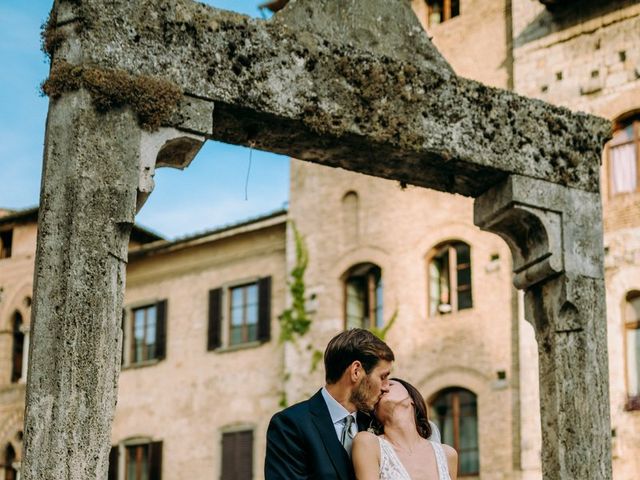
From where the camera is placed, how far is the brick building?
752 inches

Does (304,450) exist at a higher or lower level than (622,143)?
lower

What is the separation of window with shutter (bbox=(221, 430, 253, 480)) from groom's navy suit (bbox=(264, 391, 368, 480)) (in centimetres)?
1782

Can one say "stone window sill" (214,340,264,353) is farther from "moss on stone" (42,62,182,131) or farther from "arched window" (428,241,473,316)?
"moss on stone" (42,62,182,131)

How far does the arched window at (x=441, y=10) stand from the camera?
22.5m

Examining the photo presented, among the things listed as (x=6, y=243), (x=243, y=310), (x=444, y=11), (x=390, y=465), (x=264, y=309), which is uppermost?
(x=444, y=11)

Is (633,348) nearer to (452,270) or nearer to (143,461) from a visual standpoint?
(452,270)

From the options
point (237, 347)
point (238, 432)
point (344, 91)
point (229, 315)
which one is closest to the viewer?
point (344, 91)

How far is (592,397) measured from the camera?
26.5ft

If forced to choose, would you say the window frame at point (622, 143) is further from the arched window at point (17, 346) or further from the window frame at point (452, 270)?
the arched window at point (17, 346)

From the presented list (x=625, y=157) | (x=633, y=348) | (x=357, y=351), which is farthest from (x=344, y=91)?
(x=625, y=157)

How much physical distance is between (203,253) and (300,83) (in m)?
18.0

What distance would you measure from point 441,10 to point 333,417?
17.9 metres

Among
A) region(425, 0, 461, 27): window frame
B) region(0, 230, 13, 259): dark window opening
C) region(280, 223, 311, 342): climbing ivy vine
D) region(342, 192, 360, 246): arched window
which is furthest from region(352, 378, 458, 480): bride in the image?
region(0, 230, 13, 259): dark window opening

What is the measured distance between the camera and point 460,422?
2020cm
